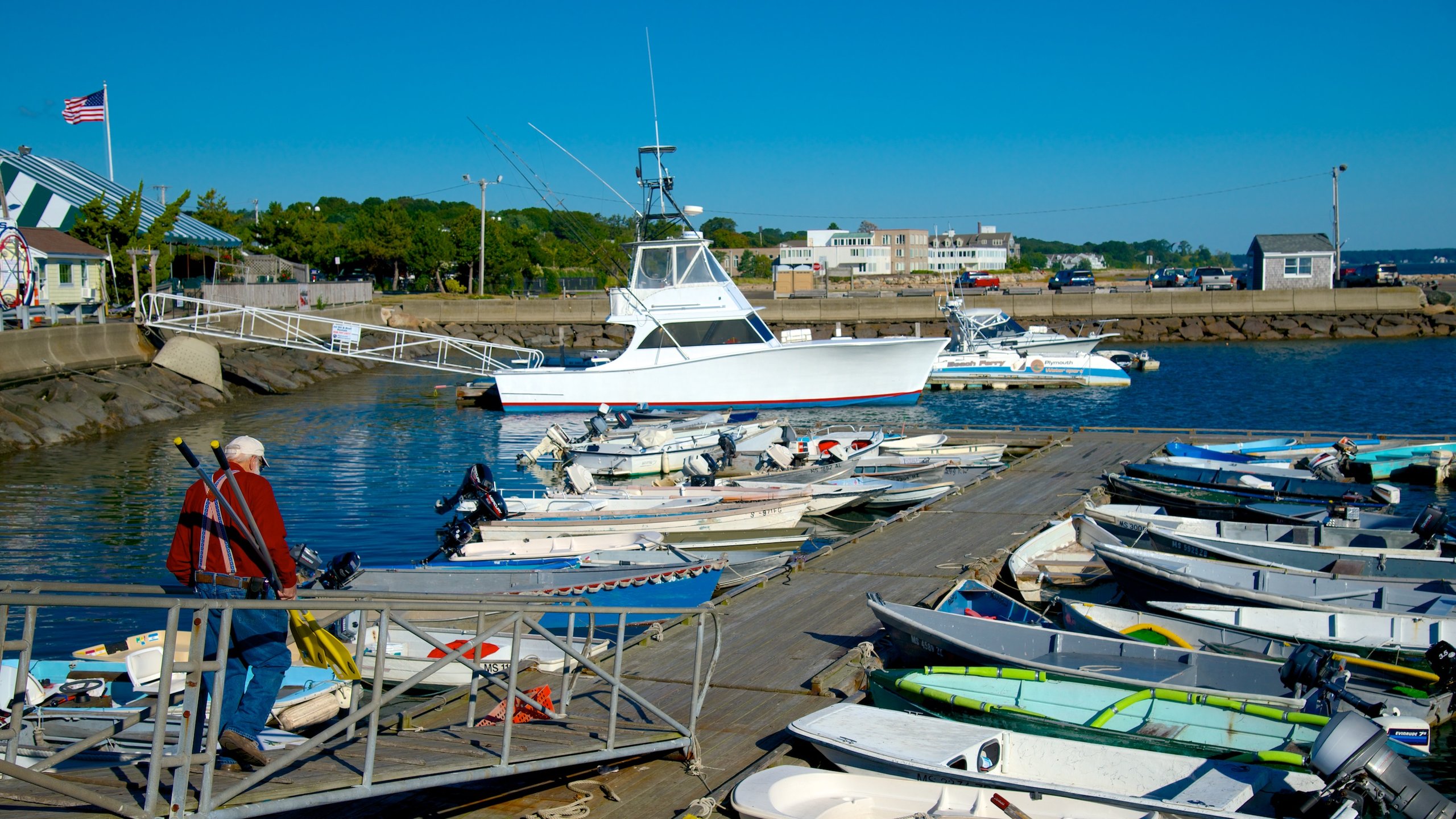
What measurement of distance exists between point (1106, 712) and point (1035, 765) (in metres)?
1.06

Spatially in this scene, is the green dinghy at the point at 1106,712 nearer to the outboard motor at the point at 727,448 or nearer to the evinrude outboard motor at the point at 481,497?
the evinrude outboard motor at the point at 481,497

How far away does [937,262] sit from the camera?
150 meters

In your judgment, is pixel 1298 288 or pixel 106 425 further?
pixel 1298 288

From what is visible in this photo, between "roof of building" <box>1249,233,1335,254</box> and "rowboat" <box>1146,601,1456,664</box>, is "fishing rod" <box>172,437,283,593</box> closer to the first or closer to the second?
"rowboat" <box>1146,601,1456,664</box>

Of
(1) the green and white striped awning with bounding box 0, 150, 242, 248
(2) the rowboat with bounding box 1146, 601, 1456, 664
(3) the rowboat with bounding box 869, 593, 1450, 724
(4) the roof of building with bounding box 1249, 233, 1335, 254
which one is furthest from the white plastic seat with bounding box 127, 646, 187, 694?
(4) the roof of building with bounding box 1249, 233, 1335, 254

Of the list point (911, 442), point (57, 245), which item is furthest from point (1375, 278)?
point (57, 245)

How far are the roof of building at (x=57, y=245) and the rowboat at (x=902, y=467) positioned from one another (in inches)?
1151

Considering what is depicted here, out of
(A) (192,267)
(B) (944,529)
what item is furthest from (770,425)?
(A) (192,267)

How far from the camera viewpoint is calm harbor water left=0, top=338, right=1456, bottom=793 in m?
16.1

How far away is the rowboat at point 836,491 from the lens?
56.2 feet

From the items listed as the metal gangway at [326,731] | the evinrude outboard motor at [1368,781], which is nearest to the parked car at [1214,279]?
the evinrude outboard motor at [1368,781]

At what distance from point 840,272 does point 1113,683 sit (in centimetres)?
12036

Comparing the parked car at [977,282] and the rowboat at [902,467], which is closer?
the rowboat at [902,467]

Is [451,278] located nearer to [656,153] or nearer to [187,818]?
[656,153]
